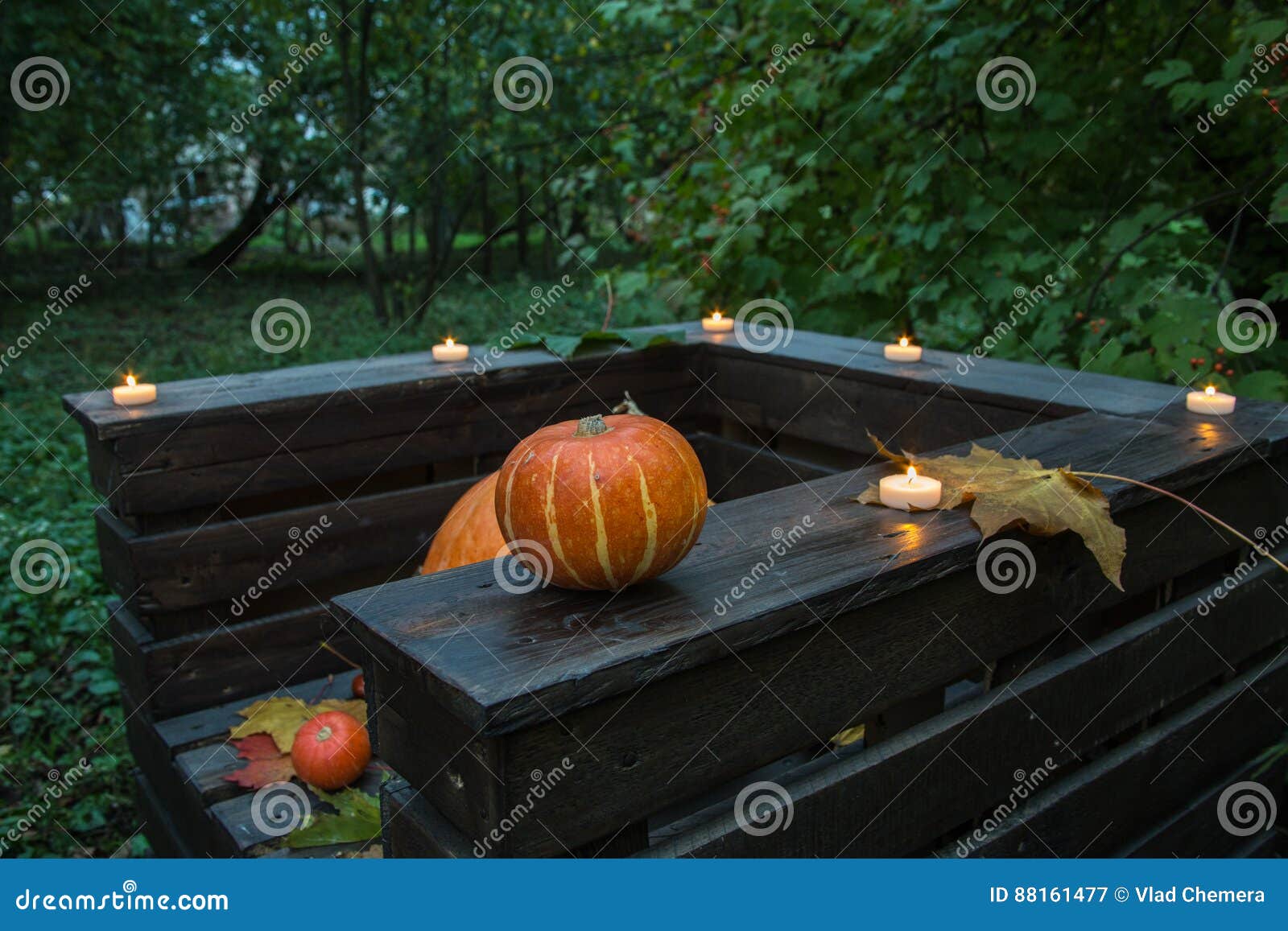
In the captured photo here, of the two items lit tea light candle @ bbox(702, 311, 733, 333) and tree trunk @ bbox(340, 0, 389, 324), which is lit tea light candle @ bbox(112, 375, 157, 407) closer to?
lit tea light candle @ bbox(702, 311, 733, 333)

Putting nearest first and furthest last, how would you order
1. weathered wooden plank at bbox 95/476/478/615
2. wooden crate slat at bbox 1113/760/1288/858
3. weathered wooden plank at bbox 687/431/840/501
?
wooden crate slat at bbox 1113/760/1288/858 < weathered wooden plank at bbox 95/476/478/615 < weathered wooden plank at bbox 687/431/840/501

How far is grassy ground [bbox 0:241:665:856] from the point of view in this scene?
3279 mm

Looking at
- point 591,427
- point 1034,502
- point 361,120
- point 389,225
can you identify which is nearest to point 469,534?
point 591,427

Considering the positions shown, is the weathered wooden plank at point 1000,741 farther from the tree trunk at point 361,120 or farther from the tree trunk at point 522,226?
the tree trunk at point 522,226

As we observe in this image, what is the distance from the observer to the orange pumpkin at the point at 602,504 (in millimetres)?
1351

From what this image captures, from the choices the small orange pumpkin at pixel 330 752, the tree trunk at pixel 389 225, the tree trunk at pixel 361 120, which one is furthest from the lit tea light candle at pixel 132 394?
the tree trunk at pixel 389 225

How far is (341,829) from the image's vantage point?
2.16 metres

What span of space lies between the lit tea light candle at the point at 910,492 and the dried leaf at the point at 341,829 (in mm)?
1181

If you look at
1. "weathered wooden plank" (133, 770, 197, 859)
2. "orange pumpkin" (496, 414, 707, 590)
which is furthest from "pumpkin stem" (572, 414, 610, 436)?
"weathered wooden plank" (133, 770, 197, 859)

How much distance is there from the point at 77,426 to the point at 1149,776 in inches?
260

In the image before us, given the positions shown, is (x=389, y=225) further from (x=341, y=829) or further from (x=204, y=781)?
(x=341, y=829)

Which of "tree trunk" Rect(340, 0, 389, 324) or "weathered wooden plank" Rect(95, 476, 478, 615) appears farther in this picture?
"tree trunk" Rect(340, 0, 389, 324)

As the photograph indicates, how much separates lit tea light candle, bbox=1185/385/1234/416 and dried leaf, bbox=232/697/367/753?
6.39 ft

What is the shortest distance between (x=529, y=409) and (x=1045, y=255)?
186 centimetres
